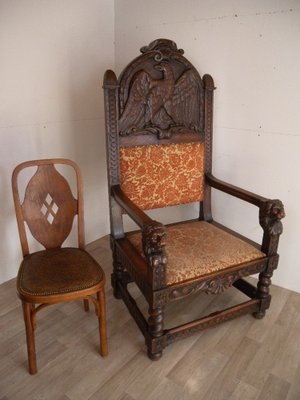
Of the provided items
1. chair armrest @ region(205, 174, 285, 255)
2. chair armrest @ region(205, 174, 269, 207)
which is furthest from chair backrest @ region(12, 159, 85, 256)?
chair armrest @ region(205, 174, 285, 255)

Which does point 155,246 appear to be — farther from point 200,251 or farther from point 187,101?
point 187,101

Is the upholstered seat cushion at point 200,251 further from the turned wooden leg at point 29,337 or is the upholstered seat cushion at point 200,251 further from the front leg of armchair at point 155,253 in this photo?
the turned wooden leg at point 29,337

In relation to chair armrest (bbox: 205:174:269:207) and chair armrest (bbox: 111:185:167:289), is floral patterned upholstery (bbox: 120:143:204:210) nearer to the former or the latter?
chair armrest (bbox: 205:174:269:207)

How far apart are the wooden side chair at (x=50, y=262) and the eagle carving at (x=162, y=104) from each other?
0.44 meters

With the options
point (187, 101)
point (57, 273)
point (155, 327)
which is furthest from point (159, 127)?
point (155, 327)

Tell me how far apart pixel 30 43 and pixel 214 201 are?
5.14 feet

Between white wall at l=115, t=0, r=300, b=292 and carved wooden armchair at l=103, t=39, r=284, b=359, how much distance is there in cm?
23

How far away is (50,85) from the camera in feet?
6.66

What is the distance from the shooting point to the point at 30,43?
6.13 feet

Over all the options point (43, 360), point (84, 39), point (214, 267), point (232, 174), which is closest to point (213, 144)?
point (232, 174)

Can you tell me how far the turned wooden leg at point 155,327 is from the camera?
1395mm

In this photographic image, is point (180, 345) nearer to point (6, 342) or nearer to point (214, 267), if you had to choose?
point (214, 267)

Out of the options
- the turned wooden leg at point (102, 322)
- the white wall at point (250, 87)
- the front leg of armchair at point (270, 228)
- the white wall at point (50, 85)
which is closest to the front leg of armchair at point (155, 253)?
the turned wooden leg at point (102, 322)

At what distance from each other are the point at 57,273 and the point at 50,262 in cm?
12
